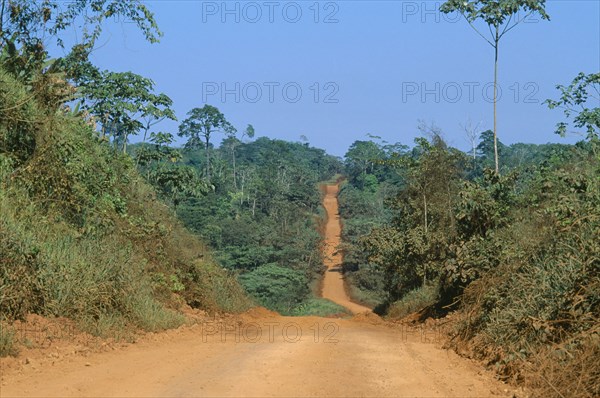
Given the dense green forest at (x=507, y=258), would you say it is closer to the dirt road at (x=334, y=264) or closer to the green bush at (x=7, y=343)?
the green bush at (x=7, y=343)

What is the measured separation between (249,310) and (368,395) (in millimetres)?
18919

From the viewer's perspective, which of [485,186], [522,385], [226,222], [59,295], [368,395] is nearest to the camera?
[368,395]

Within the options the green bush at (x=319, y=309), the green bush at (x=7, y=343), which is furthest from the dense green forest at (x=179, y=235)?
the green bush at (x=319, y=309)

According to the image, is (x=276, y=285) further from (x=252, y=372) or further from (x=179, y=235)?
(x=252, y=372)

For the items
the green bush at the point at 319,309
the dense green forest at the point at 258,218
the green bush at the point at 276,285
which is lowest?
the green bush at the point at 319,309

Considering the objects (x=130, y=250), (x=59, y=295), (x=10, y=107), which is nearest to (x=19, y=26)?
(x=10, y=107)

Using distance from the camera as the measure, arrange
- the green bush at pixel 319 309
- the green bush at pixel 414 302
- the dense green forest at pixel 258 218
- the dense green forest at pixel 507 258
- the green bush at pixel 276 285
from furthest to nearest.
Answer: the green bush at pixel 276 285 → the green bush at pixel 319 309 → the dense green forest at pixel 258 218 → the green bush at pixel 414 302 → the dense green forest at pixel 507 258

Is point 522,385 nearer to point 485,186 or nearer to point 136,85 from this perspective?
point 485,186

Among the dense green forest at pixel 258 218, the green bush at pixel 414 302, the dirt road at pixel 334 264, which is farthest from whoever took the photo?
the dirt road at pixel 334 264

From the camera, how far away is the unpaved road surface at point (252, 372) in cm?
805

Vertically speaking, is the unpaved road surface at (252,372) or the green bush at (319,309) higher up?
the unpaved road surface at (252,372)

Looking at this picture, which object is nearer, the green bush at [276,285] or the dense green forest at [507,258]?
the dense green forest at [507,258]

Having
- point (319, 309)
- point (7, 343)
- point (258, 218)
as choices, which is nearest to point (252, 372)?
point (7, 343)

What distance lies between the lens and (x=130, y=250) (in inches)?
631
